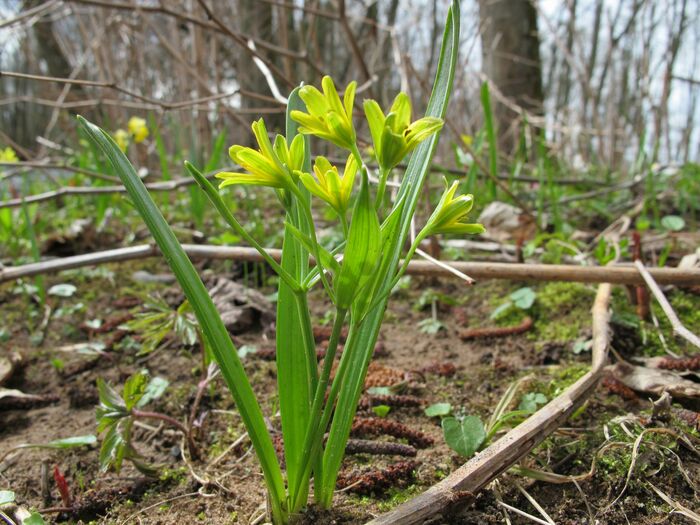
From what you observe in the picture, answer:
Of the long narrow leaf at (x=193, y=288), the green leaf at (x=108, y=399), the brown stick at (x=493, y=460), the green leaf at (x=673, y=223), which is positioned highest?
the long narrow leaf at (x=193, y=288)

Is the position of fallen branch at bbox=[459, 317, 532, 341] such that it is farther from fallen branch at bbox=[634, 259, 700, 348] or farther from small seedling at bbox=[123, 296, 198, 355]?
small seedling at bbox=[123, 296, 198, 355]

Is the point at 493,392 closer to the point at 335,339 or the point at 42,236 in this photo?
the point at 335,339

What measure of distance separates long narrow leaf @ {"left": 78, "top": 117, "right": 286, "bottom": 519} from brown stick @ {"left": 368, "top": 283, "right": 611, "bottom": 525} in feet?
0.73

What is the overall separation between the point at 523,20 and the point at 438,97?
4757 millimetres

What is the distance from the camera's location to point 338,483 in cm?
99

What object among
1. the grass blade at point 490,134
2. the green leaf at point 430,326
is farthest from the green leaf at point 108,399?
the grass blade at point 490,134

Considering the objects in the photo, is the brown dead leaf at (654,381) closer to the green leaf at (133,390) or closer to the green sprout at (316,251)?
the green sprout at (316,251)

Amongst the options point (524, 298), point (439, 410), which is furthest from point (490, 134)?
point (439, 410)

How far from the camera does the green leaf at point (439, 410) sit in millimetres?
1201

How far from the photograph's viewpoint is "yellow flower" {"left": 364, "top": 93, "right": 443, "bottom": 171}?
66cm

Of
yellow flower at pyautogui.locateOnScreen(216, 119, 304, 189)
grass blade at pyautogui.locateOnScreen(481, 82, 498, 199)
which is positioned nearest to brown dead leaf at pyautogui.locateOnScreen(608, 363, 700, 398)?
yellow flower at pyautogui.locateOnScreen(216, 119, 304, 189)

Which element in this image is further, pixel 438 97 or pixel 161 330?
pixel 161 330

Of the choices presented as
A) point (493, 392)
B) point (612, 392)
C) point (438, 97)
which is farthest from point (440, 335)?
point (438, 97)

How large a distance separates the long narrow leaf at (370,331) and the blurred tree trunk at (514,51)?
4316mm
